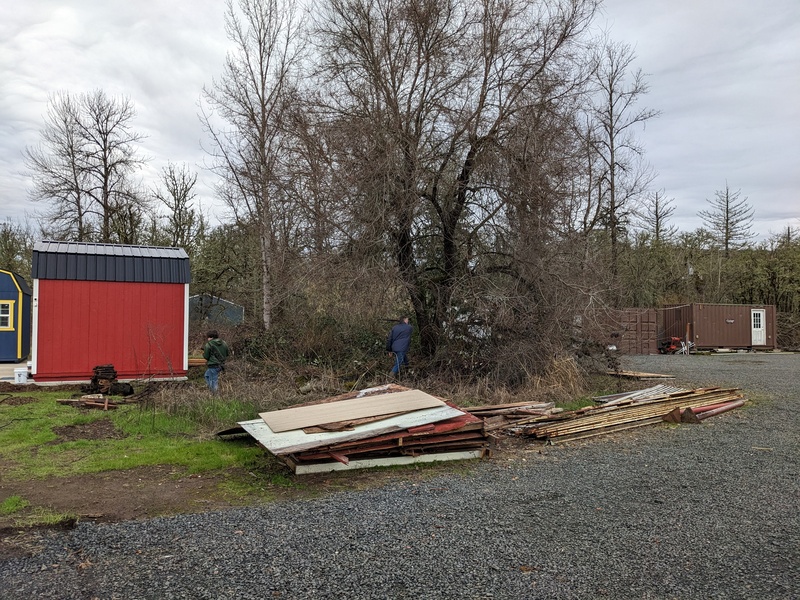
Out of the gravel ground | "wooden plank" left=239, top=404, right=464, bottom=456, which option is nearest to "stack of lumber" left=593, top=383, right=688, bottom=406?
the gravel ground

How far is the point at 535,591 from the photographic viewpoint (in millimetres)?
3598

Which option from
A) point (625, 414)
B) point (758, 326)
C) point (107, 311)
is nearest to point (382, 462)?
point (625, 414)

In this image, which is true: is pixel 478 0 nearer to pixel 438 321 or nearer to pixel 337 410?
pixel 438 321

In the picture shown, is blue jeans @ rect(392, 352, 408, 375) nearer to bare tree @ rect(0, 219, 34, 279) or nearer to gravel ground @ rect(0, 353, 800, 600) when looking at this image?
gravel ground @ rect(0, 353, 800, 600)

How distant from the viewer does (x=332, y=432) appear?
21.8 feet

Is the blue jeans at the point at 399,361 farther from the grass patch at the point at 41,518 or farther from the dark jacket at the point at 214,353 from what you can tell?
the grass patch at the point at 41,518

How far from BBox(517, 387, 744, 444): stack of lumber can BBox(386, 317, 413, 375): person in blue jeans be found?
171 inches

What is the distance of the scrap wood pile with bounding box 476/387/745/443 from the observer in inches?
334

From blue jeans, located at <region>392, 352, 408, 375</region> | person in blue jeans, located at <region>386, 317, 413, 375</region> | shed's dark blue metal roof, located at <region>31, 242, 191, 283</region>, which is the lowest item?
blue jeans, located at <region>392, 352, 408, 375</region>

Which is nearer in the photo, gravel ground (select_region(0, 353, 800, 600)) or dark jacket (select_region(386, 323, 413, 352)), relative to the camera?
gravel ground (select_region(0, 353, 800, 600))

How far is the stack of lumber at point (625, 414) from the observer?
27.7 ft

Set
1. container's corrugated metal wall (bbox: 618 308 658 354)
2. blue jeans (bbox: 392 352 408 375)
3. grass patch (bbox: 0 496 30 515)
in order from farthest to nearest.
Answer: container's corrugated metal wall (bbox: 618 308 658 354) < blue jeans (bbox: 392 352 408 375) < grass patch (bbox: 0 496 30 515)

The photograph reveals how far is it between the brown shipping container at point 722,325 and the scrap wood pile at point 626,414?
15.8 metres

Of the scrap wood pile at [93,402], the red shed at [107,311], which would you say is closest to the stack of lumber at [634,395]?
the scrap wood pile at [93,402]
